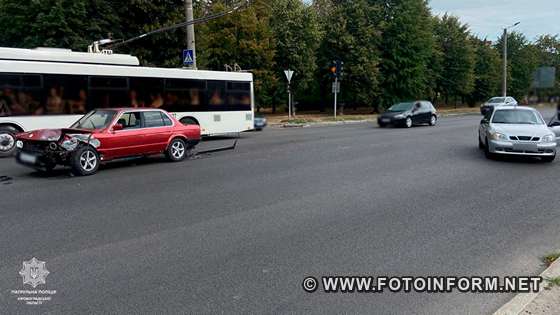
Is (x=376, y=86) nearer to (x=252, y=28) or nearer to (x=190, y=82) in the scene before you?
(x=252, y=28)

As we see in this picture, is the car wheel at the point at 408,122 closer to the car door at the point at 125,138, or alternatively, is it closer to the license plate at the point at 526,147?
the license plate at the point at 526,147

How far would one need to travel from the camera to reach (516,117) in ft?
42.4

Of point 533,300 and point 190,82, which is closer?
point 533,300

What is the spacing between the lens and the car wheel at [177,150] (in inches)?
486

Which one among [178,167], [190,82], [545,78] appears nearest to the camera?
[545,78]

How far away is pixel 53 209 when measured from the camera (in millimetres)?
7102

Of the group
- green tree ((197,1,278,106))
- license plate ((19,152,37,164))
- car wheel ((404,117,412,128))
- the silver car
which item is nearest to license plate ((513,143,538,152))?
the silver car

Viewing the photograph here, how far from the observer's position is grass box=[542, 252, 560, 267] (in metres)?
4.84

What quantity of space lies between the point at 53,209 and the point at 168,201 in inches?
69.3

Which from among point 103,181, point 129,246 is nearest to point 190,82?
point 103,181

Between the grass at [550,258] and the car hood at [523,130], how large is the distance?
7.62 m

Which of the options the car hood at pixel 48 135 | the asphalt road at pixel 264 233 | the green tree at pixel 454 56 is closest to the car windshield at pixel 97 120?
the car hood at pixel 48 135

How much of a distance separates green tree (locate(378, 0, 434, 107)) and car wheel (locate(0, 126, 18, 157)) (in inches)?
1280

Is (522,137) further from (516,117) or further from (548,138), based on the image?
(516,117)
